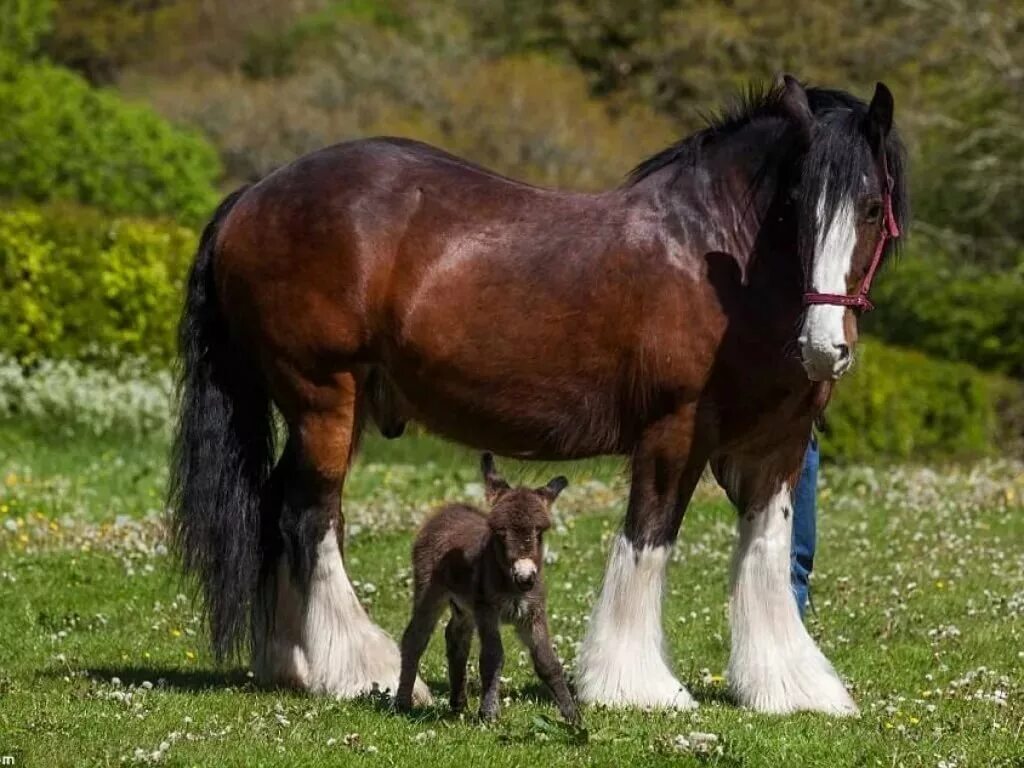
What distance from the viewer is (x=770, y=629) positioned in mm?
7762

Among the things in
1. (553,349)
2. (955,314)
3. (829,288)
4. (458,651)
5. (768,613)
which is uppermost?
(955,314)

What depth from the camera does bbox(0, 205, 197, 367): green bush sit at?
1870 cm

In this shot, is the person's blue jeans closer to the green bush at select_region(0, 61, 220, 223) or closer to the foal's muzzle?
the foal's muzzle

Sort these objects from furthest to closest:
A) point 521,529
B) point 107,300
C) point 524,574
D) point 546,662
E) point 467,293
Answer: point 107,300 → point 467,293 → point 546,662 → point 521,529 → point 524,574

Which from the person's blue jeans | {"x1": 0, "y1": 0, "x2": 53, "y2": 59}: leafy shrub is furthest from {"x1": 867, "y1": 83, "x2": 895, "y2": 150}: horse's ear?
{"x1": 0, "y1": 0, "x2": 53, "y2": 59}: leafy shrub

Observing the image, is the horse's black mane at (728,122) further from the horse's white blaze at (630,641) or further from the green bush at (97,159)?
the green bush at (97,159)

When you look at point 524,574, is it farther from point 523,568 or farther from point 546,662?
point 546,662

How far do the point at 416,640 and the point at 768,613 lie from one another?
157cm

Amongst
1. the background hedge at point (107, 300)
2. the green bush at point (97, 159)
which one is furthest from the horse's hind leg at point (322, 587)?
the green bush at point (97, 159)

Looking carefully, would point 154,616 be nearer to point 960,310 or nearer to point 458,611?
point 458,611

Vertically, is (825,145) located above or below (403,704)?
above

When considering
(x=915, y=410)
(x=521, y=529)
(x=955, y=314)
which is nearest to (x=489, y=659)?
(x=521, y=529)

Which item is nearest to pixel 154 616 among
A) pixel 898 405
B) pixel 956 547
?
pixel 956 547

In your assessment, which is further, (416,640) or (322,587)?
(322,587)
